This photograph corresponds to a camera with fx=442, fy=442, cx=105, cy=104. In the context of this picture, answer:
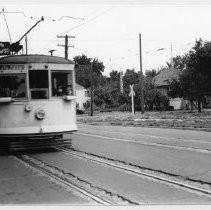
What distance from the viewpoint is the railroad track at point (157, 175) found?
294 inches

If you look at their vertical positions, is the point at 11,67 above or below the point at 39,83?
above

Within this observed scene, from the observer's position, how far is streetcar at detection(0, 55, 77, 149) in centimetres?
1312

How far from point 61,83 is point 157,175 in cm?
580

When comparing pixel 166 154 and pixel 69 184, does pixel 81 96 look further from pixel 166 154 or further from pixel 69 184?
pixel 69 184

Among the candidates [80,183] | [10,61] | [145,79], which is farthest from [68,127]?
[145,79]

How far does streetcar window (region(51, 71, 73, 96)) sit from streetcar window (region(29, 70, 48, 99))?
25 centimetres

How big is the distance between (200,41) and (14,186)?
3825 cm

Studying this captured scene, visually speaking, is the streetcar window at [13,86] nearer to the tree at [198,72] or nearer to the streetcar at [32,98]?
the streetcar at [32,98]

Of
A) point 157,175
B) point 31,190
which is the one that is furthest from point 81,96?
point 31,190

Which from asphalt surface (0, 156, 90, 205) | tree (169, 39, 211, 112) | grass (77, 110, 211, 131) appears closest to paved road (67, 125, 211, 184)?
asphalt surface (0, 156, 90, 205)

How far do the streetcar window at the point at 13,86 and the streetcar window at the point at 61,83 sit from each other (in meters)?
0.93

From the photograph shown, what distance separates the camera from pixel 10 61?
13125 mm

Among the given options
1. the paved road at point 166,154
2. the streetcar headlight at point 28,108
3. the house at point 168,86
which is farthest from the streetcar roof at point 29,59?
the house at point 168,86

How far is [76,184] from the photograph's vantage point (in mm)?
8281
